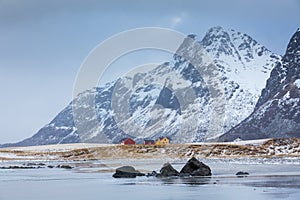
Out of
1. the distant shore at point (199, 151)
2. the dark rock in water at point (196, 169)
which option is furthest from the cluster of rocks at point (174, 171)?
the distant shore at point (199, 151)

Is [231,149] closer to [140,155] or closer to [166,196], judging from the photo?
[140,155]

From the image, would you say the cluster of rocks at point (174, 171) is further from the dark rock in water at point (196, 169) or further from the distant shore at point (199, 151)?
the distant shore at point (199, 151)

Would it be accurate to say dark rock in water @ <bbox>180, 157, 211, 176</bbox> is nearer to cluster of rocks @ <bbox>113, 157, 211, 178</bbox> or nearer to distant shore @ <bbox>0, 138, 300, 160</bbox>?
cluster of rocks @ <bbox>113, 157, 211, 178</bbox>

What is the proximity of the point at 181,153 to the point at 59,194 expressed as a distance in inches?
3667

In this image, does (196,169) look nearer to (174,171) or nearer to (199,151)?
(174,171)

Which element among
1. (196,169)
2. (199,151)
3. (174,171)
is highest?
(199,151)

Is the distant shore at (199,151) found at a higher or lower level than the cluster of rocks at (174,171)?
higher

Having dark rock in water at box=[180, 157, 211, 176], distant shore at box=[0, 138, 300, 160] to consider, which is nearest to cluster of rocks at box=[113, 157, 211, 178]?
dark rock in water at box=[180, 157, 211, 176]

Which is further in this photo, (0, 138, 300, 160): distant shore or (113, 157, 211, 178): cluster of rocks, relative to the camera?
(0, 138, 300, 160): distant shore

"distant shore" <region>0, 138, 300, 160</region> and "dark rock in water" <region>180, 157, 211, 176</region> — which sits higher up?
"distant shore" <region>0, 138, 300, 160</region>

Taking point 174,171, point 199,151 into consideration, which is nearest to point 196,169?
point 174,171

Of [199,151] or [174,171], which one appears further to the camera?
[199,151]

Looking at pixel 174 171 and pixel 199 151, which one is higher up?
pixel 199 151

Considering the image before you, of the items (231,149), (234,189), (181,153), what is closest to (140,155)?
(181,153)
